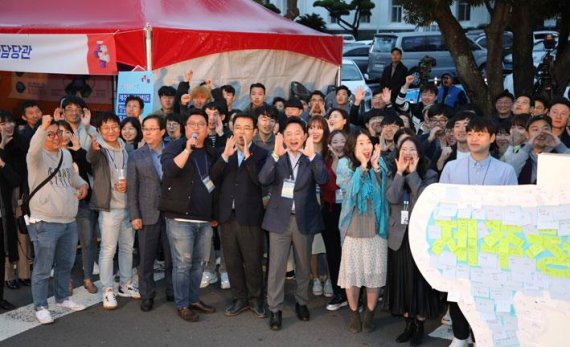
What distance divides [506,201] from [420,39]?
18.8m

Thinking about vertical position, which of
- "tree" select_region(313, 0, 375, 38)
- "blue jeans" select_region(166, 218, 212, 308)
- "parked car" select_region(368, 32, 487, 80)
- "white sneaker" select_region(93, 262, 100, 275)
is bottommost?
"white sneaker" select_region(93, 262, 100, 275)

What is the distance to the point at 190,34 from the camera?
9422 mm

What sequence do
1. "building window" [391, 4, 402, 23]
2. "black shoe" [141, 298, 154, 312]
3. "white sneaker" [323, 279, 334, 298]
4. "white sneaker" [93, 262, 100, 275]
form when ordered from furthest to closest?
"building window" [391, 4, 402, 23] → "white sneaker" [93, 262, 100, 275] → "white sneaker" [323, 279, 334, 298] → "black shoe" [141, 298, 154, 312]

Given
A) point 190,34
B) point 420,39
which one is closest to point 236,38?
point 190,34

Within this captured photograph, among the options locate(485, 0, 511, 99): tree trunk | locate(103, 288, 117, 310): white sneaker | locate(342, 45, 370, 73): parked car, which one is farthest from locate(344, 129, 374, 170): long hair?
locate(342, 45, 370, 73): parked car

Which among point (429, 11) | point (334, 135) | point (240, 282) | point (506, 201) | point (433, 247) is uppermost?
point (429, 11)

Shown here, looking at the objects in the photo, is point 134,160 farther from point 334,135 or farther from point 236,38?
point 236,38

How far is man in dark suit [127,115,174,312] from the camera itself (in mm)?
6039

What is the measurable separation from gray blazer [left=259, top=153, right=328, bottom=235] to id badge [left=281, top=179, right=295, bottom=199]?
0.02 meters

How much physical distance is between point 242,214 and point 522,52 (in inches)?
329

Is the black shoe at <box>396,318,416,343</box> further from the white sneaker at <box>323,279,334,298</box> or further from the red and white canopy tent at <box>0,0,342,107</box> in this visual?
the red and white canopy tent at <box>0,0,342,107</box>

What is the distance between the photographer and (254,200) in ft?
19.5

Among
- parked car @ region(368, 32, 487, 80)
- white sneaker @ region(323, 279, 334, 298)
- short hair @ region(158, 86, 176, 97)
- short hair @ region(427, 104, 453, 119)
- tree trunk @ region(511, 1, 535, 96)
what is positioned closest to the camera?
white sneaker @ region(323, 279, 334, 298)

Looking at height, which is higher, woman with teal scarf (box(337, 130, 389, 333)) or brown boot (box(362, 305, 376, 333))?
woman with teal scarf (box(337, 130, 389, 333))
